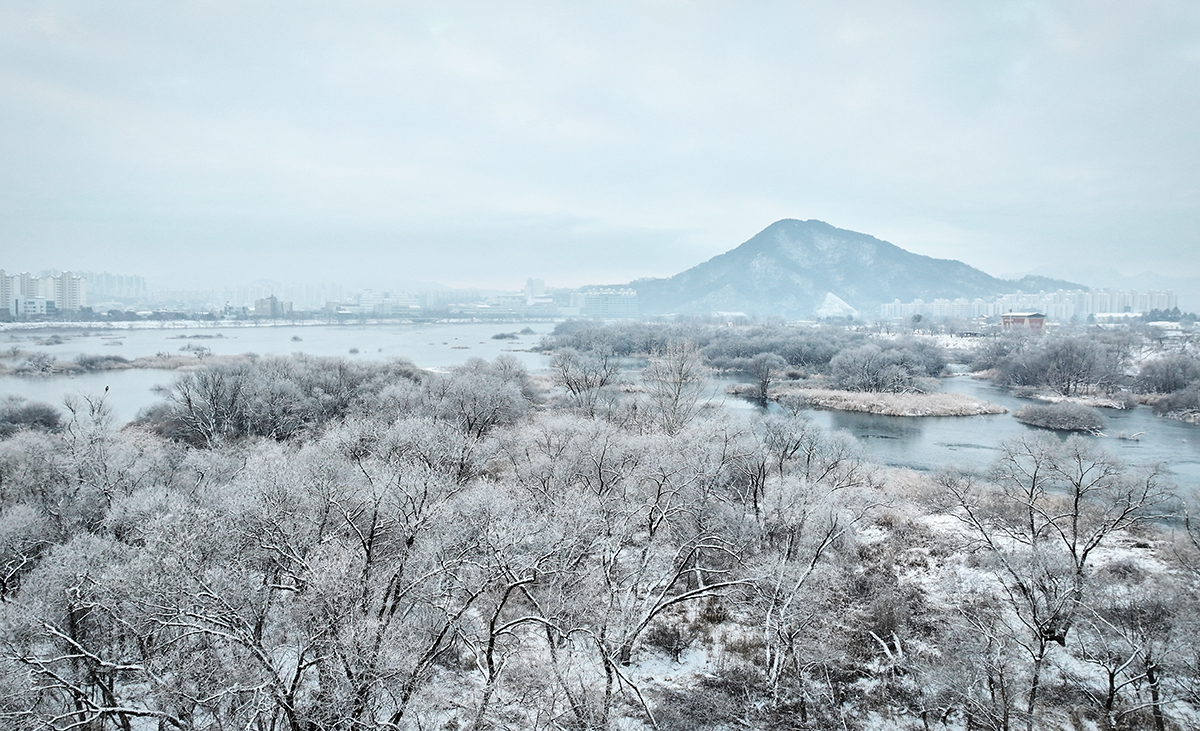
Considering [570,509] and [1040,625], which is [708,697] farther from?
[1040,625]

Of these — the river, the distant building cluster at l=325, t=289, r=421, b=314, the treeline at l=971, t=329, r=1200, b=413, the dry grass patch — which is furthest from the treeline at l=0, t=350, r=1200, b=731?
the distant building cluster at l=325, t=289, r=421, b=314

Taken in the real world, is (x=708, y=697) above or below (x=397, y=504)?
below

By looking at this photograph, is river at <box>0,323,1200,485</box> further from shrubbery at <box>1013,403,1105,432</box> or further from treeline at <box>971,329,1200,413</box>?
treeline at <box>971,329,1200,413</box>

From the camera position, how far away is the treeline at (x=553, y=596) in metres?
9.26

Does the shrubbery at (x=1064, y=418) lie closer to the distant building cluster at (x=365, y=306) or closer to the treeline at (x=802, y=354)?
the treeline at (x=802, y=354)

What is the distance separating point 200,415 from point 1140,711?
34926mm

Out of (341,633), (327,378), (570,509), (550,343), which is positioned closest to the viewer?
(341,633)

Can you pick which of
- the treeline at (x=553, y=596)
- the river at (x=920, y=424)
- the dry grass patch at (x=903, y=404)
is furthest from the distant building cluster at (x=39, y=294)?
the dry grass patch at (x=903, y=404)

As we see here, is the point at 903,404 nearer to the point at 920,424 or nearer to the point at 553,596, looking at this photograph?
the point at 920,424

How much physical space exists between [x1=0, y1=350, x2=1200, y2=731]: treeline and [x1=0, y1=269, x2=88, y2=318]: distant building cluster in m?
85.4

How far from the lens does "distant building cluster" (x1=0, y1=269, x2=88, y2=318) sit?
79.2 metres

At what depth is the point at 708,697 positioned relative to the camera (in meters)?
12.3

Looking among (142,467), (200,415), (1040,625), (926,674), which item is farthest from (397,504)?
(200,415)

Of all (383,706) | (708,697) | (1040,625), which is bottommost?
(708,697)
